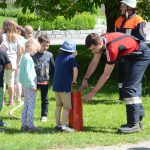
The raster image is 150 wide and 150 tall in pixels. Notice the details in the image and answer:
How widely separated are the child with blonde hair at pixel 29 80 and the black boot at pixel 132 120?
1.39 m

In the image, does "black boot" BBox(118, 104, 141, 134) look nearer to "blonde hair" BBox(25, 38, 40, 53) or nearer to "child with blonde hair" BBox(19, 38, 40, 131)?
"child with blonde hair" BBox(19, 38, 40, 131)

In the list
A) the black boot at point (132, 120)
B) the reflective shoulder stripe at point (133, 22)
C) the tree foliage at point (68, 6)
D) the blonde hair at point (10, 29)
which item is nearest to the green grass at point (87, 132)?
the black boot at point (132, 120)

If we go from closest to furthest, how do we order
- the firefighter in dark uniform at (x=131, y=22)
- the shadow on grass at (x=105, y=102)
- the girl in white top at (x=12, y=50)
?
1. the firefighter in dark uniform at (x=131, y=22)
2. the girl in white top at (x=12, y=50)
3. the shadow on grass at (x=105, y=102)

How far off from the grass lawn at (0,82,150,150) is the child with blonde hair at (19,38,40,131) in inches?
8.0

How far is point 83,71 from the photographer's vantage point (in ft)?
53.1

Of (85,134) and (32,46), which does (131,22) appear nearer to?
(32,46)

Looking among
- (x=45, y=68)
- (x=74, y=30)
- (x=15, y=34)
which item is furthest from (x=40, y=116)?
(x=74, y=30)

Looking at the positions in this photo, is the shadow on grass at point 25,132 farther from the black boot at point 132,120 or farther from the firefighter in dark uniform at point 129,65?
the black boot at point 132,120

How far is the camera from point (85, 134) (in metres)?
7.88

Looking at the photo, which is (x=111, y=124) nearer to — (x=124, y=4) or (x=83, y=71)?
(x=124, y=4)

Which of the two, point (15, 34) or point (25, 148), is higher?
point (15, 34)

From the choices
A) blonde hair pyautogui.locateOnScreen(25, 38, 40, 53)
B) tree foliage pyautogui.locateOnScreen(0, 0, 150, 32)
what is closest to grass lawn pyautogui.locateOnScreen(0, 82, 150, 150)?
blonde hair pyautogui.locateOnScreen(25, 38, 40, 53)

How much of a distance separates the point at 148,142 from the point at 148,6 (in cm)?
783

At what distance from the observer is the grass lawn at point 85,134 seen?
285 inches
